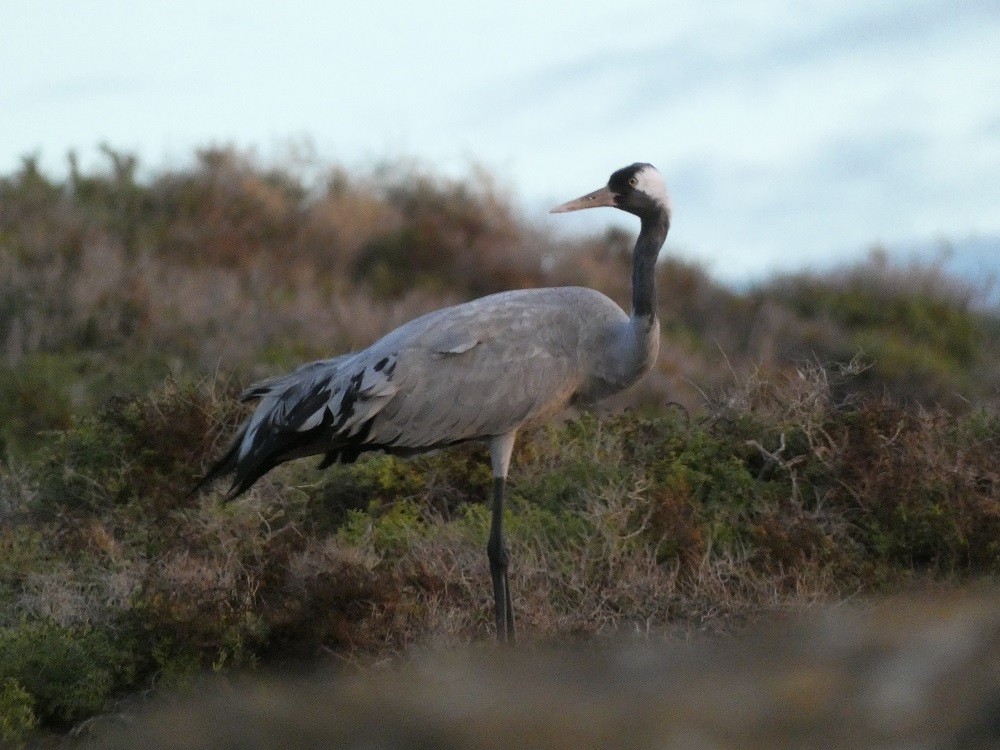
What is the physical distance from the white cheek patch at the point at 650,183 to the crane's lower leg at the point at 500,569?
1.54 metres

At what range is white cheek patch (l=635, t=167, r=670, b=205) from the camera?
752cm

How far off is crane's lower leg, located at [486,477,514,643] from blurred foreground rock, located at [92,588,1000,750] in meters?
4.64

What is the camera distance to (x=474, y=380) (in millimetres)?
7168

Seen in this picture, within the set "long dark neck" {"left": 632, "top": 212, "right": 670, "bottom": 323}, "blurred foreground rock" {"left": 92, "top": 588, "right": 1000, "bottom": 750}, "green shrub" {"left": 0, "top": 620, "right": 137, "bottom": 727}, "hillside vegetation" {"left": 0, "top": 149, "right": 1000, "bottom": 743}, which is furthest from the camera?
"long dark neck" {"left": 632, "top": 212, "right": 670, "bottom": 323}

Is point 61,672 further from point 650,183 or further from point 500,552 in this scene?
point 650,183

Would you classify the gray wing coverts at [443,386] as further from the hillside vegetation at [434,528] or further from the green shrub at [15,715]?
the green shrub at [15,715]

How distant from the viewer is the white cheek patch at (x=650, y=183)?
24.7 feet

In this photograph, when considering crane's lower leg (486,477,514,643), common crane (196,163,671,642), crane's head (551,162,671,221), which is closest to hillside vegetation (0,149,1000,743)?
crane's lower leg (486,477,514,643)

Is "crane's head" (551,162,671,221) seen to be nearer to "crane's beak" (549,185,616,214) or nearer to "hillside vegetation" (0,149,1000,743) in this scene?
"crane's beak" (549,185,616,214)

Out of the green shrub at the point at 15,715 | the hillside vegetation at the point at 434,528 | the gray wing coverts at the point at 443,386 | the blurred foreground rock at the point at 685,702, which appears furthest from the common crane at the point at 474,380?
the blurred foreground rock at the point at 685,702

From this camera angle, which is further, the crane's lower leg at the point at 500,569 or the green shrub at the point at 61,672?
the crane's lower leg at the point at 500,569

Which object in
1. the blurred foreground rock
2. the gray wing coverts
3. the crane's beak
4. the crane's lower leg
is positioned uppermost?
the crane's beak

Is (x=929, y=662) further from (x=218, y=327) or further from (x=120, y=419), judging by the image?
(x=218, y=327)

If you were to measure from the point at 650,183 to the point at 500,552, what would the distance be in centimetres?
191
